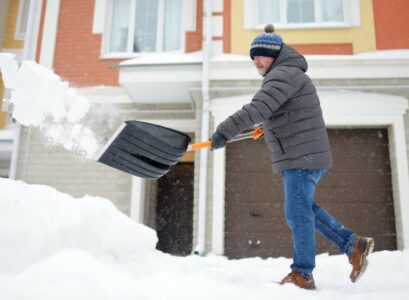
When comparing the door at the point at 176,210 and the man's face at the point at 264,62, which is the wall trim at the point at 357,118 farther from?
the door at the point at 176,210

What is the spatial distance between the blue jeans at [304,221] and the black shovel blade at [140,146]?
2.93 feet

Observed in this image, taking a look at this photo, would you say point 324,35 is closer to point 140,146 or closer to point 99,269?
point 140,146

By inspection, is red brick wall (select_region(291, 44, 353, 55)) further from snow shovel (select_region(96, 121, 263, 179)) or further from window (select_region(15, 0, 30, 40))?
window (select_region(15, 0, 30, 40))

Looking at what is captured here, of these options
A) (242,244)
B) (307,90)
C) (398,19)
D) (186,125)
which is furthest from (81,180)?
(398,19)

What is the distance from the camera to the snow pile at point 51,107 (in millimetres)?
7129

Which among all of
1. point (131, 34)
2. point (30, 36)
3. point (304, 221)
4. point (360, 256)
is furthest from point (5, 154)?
point (360, 256)

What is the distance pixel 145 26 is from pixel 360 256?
22.7ft

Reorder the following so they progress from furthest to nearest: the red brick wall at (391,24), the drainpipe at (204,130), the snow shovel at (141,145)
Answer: the red brick wall at (391,24) < the drainpipe at (204,130) < the snow shovel at (141,145)

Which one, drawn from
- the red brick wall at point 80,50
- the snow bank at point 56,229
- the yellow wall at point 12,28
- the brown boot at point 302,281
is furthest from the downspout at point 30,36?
the brown boot at point 302,281

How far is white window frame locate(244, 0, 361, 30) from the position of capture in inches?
249

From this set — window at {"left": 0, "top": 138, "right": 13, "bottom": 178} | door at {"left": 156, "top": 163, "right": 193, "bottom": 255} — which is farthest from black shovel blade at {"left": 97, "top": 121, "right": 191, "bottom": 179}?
door at {"left": 156, "top": 163, "right": 193, "bottom": 255}

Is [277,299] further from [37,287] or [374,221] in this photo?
[374,221]

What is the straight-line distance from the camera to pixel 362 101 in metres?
6.01

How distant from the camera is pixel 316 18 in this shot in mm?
6570
